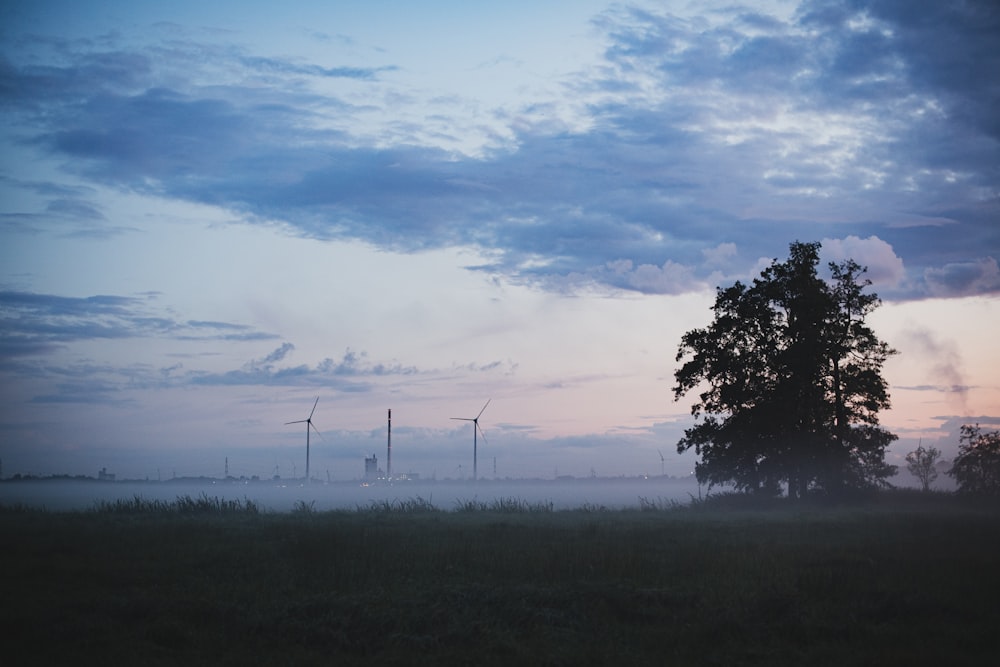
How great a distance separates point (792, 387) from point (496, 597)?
128ft

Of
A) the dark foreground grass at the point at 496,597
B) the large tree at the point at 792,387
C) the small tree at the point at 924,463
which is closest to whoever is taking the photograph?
the dark foreground grass at the point at 496,597

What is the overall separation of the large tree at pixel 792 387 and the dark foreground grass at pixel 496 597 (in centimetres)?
2076

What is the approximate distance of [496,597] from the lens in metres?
19.1

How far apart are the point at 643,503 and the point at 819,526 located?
21.5m

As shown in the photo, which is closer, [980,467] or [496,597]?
[496,597]

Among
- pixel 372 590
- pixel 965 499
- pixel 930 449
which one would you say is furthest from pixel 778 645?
pixel 930 449

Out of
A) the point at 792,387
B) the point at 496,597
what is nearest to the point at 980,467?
the point at 792,387

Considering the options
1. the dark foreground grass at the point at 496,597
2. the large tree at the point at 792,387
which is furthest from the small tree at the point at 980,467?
the dark foreground grass at the point at 496,597

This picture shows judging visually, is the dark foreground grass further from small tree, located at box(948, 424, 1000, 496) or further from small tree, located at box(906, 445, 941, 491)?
small tree, located at box(906, 445, 941, 491)

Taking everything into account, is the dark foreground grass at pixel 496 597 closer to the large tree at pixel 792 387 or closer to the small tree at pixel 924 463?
the large tree at pixel 792 387

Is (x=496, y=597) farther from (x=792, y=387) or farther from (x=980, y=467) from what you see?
(x=980, y=467)

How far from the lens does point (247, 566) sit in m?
24.2

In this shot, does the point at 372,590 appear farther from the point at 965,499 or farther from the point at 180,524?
the point at 965,499

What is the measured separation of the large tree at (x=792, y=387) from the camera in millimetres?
52969
